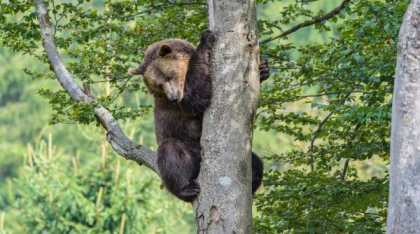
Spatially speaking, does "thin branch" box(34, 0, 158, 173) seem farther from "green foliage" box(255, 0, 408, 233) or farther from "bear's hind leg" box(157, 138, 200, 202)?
"green foliage" box(255, 0, 408, 233)

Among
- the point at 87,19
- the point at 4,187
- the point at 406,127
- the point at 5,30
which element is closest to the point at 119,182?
the point at 87,19

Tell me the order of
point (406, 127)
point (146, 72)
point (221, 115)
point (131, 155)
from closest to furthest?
point (406, 127) < point (221, 115) < point (131, 155) < point (146, 72)

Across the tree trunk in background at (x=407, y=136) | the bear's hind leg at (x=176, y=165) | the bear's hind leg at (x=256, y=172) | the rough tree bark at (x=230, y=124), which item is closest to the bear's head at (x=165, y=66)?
the bear's hind leg at (x=176, y=165)

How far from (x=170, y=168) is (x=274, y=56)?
261 centimetres

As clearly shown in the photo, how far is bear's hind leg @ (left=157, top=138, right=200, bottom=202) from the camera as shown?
19.0ft

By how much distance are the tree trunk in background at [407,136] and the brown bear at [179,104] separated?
171 cm

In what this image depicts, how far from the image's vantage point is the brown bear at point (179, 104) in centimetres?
551

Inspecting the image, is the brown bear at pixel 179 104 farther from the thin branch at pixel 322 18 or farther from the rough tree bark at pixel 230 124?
the thin branch at pixel 322 18

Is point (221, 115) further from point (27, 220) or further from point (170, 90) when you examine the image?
point (27, 220)

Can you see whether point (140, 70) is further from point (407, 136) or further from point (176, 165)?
point (407, 136)

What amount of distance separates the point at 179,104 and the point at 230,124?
4.54 feet

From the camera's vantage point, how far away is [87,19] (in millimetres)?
8250

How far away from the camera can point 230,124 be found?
4.79 metres

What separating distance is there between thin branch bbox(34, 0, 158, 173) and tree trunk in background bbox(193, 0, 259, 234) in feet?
2.43
